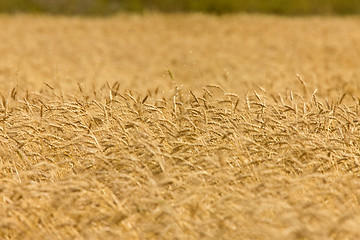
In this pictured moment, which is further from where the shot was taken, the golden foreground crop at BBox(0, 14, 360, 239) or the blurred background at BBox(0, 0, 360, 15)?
the blurred background at BBox(0, 0, 360, 15)

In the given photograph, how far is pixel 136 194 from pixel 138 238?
0.36 meters

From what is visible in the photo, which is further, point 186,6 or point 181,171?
point 186,6

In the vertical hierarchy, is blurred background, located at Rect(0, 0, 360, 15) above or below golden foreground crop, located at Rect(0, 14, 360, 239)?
below

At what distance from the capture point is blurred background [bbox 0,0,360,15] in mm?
26109

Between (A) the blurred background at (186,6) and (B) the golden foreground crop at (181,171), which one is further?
(A) the blurred background at (186,6)

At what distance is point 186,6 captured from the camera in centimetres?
2736

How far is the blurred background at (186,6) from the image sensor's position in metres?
26.1

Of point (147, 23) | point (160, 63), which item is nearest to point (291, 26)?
point (147, 23)

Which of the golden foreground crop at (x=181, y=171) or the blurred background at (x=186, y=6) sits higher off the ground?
the golden foreground crop at (x=181, y=171)

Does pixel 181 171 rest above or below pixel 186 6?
above

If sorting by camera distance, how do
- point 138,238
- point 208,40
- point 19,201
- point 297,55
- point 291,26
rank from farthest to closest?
point 291,26, point 208,40, point 297,55, point 19,201, point 138,238

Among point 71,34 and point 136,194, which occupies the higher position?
point 136,194

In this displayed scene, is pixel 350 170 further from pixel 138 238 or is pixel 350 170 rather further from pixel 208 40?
pixel 208 40

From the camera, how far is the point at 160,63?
12000mm
